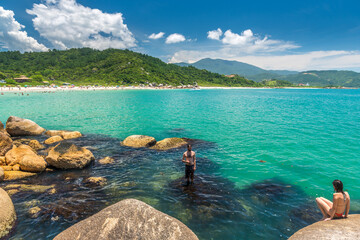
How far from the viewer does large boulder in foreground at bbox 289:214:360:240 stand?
6.00m

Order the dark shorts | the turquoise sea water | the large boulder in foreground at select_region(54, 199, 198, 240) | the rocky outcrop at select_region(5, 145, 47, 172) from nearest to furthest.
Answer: the large boulder in foreground at select_region(54, 199, 198, 240) → the turquoise sea water → the dark shorts → the rocky outcrop at select_region(5, 145, 47, 172)

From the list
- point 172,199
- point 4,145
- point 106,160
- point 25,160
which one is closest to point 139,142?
point 106,160

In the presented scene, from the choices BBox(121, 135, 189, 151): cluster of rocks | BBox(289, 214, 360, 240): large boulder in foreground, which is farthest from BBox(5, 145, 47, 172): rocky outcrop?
BBox(289, 214, 360, 240): large boulder in foreground

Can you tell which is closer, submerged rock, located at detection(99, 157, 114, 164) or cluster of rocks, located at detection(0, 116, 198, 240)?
cluster of rocks, located at detection(0, 116, 198, 240)

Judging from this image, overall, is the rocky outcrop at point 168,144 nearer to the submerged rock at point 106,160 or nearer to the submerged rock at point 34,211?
the submerged rock at point 106,160

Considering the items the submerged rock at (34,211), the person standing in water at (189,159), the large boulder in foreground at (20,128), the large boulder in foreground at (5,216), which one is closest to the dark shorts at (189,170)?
the person standing in water at (189,159)

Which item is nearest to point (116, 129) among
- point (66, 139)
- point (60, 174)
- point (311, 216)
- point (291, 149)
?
point (66, 139)

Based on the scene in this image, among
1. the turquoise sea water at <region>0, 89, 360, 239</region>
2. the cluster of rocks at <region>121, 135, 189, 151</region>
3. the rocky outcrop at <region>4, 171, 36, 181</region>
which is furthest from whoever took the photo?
the cluster of rocks at <region>121, 135, 189, 151</region>

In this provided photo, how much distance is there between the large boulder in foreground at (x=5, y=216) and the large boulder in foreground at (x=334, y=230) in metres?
11.1

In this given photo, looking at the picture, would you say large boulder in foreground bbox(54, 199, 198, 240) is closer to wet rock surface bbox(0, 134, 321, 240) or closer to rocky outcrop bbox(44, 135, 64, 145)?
wet rock surface bbox(0, 134, 321, 240)

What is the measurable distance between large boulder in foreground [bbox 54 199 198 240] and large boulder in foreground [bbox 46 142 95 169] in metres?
9.07

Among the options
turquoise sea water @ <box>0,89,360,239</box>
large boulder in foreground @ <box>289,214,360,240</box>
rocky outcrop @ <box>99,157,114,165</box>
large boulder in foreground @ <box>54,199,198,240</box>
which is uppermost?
large boulder in foreground @ <box>54,199,198,240</box>

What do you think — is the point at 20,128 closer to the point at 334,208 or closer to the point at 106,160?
the point at 106,160

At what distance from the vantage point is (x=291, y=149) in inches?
796
